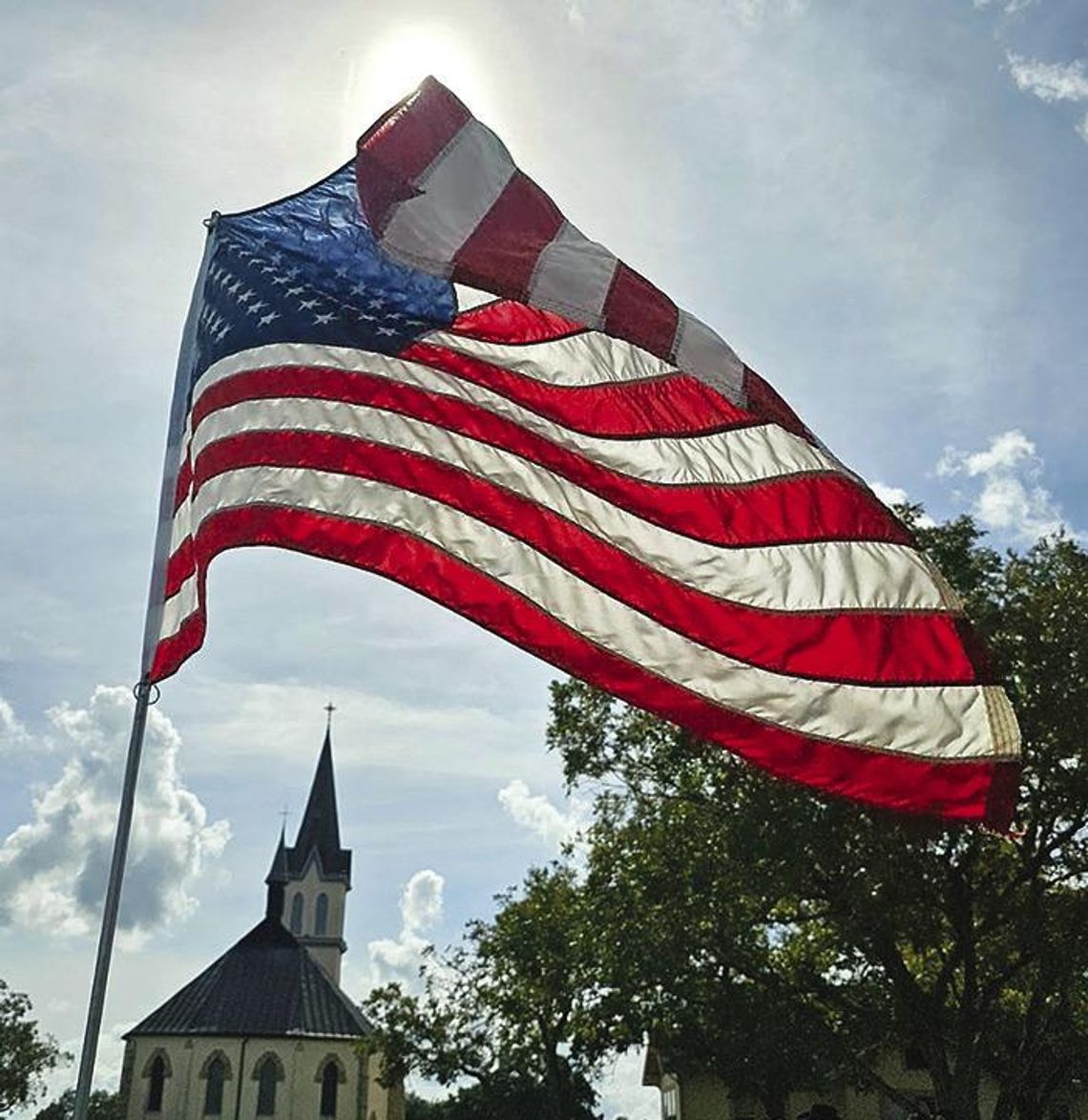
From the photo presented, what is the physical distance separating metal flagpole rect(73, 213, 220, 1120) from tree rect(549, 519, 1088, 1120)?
1632 cm

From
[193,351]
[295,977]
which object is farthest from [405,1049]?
[193,351]

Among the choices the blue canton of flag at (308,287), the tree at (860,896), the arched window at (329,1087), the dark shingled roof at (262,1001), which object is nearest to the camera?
the blue canton of flag at (308,287)

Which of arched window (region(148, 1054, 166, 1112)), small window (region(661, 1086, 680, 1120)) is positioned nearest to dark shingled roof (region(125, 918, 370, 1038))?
arched window (region(148, 1054, 166, 1112))

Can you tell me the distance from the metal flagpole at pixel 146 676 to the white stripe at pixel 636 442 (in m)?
0.51

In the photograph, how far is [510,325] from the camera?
25.3 feet

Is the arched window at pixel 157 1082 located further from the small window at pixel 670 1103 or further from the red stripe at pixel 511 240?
the red stripe at pixel 511 240

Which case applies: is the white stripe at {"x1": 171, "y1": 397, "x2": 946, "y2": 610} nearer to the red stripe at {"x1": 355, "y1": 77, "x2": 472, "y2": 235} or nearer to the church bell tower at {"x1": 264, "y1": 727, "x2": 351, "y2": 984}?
the red stripe at {"x1": 355, "y1": 77, "x2": 472, "y2": 235}

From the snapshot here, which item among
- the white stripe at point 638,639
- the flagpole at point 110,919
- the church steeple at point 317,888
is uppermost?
the church steeple at point 317,888

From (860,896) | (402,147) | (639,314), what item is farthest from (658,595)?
(860,896)

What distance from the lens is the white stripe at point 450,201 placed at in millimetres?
6465

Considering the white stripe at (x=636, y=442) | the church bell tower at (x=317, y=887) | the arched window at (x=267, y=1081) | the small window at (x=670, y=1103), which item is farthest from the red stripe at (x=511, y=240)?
the church bell tower at (x=317, y=887)

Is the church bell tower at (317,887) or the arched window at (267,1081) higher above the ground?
the church bell tower at (317,887)

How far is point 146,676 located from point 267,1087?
72121 mm

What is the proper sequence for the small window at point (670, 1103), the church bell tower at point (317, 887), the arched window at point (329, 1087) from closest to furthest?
1. the small window at point (670, 1103)
2. the arched window at point (329, 1087)
3. the church bell tower at point (317, 887)
